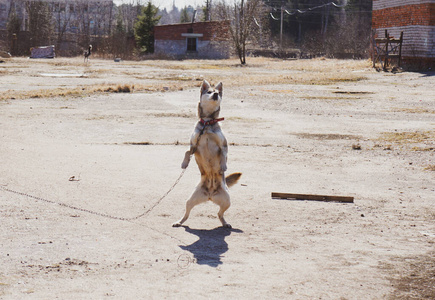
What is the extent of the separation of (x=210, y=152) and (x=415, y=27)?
1297 inches

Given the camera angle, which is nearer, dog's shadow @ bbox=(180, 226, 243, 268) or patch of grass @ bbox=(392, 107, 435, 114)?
dog's shadow @ bbox=(180, 226, 243, 268)

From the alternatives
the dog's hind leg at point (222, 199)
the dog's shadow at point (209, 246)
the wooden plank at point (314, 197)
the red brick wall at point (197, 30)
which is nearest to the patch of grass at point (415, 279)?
the dog's shadow at point (209, 246)

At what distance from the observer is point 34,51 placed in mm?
57531

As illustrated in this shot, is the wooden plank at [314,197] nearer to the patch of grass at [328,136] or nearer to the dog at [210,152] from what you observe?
the dog at [210,152]

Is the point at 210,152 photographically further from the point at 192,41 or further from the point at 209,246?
the point at 192,41

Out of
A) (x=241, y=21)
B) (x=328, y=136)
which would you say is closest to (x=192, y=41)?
(x=241, y=21)

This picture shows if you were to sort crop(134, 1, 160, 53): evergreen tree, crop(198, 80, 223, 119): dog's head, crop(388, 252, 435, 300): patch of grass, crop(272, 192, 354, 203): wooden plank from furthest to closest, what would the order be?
crop(134, 1, 160, 53): evergreen tree, crop(272, 192, 354, 203): wooden plank, crop(198, 80, 223, 119): dog's head, crop(388, 252, 435, 300): patch of grass

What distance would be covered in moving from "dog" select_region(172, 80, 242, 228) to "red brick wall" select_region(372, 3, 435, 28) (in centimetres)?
3211

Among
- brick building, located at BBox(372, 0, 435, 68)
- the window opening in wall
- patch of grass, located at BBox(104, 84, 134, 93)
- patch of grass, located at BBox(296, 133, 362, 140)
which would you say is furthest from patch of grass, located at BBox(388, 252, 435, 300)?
the window opening in wall

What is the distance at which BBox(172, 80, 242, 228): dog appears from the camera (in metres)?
6.51

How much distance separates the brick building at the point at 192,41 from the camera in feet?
215

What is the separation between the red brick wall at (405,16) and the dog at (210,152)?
3211cm

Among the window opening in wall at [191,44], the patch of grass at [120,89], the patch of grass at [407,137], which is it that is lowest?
the patch of grass at [407,137]

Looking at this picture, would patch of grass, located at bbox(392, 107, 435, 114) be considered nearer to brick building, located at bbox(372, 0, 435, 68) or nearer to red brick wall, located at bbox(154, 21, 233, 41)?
brick building, located at bbox(372, 0, 435, 68)
